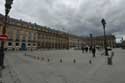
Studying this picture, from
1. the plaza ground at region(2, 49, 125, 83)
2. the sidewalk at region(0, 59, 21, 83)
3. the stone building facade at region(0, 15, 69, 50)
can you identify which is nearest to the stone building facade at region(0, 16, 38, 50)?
the stone building facade at region(0, 15, 69, 50)

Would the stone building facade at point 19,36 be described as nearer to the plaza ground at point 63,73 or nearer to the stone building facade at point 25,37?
the stone building facade at point 25,37

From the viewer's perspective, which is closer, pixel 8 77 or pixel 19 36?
pixel 8 77

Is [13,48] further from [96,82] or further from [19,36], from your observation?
[96,82]

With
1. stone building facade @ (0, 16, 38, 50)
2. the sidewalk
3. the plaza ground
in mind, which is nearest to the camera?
the sidewalk

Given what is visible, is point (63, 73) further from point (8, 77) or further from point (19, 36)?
point (19, 36)

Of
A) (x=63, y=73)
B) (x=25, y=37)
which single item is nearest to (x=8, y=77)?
(x=63, y=73)

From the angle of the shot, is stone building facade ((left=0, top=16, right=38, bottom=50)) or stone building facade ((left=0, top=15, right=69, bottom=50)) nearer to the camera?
stone building facade ((left=0, top=16, right=38, bottom=50))

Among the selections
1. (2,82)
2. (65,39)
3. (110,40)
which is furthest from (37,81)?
(110,40)

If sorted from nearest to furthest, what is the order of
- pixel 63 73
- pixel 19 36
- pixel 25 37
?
pixel 63 73 < pixel 19 36 < pixel 25 37

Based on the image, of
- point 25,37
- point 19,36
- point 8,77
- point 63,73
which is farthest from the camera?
point 25,37

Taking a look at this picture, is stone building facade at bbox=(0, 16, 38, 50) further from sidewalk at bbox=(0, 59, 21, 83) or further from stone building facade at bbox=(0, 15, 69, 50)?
sidewalk at bbox=(0, 59, 21, 83)

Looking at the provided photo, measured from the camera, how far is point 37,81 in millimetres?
6621

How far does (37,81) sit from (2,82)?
5.76 ft

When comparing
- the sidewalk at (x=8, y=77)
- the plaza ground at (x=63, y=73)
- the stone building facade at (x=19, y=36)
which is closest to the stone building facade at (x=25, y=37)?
the stone building facade at (x=19, y=36)
